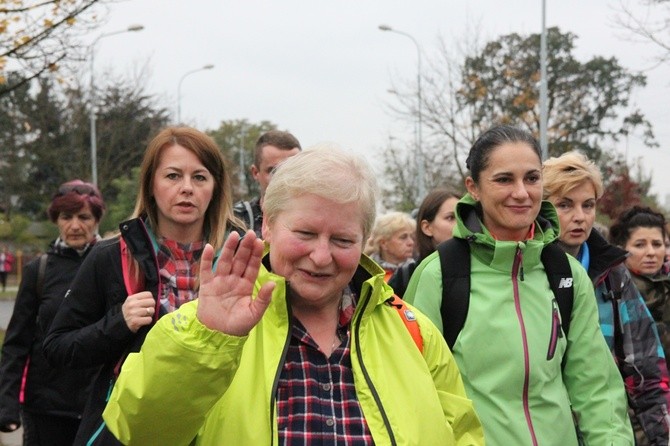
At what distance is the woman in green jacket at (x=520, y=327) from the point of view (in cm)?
323

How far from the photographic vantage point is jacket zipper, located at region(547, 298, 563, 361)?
3297 mm

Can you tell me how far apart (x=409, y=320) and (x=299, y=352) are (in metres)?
0.36

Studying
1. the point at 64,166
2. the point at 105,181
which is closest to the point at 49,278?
the point at 105,181

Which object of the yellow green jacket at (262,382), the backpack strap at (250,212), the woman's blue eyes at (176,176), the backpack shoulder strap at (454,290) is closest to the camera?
the yellow green jacket at (262,382)

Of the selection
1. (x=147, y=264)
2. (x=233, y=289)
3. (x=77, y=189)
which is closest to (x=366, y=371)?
(x=233, y=289)

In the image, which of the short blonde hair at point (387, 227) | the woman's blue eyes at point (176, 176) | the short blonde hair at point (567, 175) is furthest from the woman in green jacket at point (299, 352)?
the short blonde hair at point (387, 227)

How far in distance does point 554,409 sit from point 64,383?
2853mm

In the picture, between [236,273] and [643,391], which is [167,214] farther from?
[643,391]

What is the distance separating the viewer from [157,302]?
3.53m

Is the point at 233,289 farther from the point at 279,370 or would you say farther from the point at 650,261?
the point at 650,261

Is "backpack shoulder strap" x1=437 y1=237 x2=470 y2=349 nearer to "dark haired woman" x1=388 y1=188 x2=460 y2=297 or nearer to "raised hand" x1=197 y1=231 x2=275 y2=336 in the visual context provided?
"raised hand" x1=197 y1=231 x2=275 y2=336

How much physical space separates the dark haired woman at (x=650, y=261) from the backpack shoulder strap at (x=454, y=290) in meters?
2.25

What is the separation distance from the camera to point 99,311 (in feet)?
11.8

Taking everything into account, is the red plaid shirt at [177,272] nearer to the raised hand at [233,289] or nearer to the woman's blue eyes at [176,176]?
the woman's blue eyes at [176,176]
